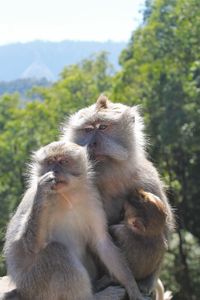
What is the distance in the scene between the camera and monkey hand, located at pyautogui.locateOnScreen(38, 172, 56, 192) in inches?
174

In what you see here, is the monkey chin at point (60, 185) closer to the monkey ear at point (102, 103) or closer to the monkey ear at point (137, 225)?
the monkey ear at point (137, 225)

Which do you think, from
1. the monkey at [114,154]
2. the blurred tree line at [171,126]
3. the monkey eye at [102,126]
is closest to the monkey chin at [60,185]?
the monkey at [114,154]

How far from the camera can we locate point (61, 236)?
4727mm

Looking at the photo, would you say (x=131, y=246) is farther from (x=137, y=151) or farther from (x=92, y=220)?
(x=137, y=151)

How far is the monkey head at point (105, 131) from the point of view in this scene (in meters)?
5.05

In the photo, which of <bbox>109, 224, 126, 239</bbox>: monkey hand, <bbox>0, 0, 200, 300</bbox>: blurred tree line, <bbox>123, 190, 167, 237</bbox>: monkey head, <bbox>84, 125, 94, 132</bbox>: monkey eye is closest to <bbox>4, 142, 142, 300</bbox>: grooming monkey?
<bbox>109, 224, 126, 239</bbox>: monkey hand

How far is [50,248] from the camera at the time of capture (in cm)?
462

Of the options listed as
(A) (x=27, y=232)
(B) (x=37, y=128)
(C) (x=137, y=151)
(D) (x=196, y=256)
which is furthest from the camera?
(B) (x=37, y=128)

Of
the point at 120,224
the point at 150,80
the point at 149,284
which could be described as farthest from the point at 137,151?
the point at 150,80

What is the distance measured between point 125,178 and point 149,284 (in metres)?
0.99

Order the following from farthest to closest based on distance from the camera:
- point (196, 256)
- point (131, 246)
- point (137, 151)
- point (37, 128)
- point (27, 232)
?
point (37, 128)
point (196, 256)
point (137, 151)
point (131, 246)
point (27, 232)

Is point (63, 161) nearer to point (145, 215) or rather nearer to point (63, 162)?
point (63, 162)

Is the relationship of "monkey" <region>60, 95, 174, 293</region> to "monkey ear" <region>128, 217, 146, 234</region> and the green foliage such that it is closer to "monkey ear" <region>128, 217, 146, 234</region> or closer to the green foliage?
"monkey ear" <region>128, 217, 146, 234</region>

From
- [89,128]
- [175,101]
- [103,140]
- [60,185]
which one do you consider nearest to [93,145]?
[103,140]
